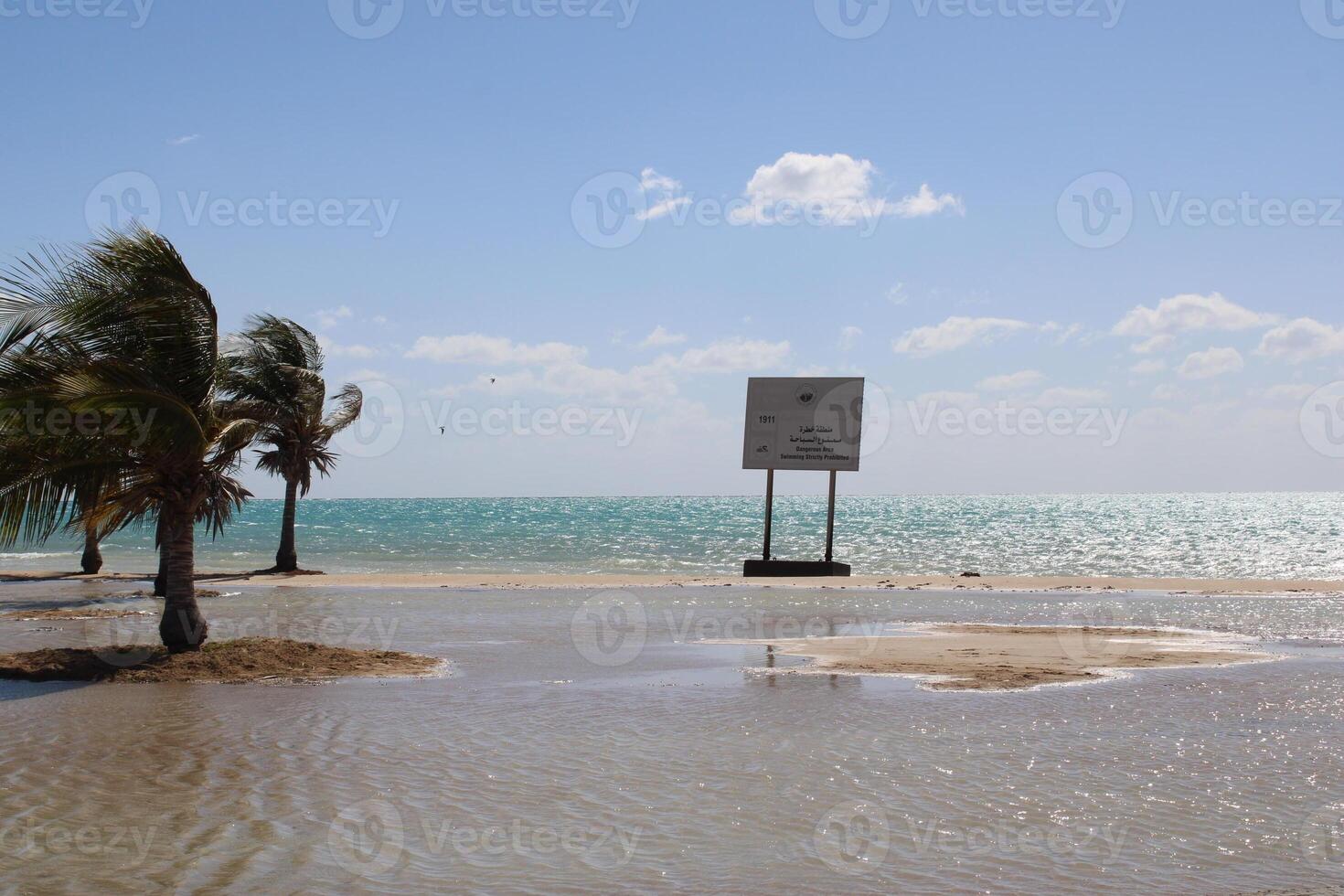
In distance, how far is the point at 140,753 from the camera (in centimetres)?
934

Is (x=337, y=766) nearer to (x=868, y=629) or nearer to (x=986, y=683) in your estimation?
(x=986, y=683)

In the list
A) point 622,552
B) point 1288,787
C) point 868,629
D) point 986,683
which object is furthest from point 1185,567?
point 1288,787

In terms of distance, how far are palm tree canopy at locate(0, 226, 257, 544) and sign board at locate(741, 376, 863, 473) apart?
2068cm

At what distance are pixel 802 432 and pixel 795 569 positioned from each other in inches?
162

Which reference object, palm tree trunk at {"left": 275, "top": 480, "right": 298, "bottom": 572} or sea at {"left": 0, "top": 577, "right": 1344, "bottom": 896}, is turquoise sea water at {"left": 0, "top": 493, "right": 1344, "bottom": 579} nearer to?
palm tree trunk at {"left": 275, "top": 480, "right": 298, "bottom": 572}

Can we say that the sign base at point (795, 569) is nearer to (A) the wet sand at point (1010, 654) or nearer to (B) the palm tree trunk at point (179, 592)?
(A) the wet sand at point (1010, 654)

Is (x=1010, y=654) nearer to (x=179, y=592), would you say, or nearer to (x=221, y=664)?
(x=221, y=664)

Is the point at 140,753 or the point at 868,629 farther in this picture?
the point at 868,629

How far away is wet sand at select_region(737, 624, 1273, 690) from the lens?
13.8m

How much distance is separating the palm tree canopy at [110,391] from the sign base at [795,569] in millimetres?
20681

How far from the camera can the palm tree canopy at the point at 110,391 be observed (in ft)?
43.2

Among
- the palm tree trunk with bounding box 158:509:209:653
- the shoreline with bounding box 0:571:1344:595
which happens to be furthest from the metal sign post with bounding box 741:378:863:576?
the palm tree trunk with bounding box 158:509:209:653

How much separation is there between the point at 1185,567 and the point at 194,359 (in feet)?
154

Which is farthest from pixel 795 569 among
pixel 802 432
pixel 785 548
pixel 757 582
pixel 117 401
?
pixel 785 548
